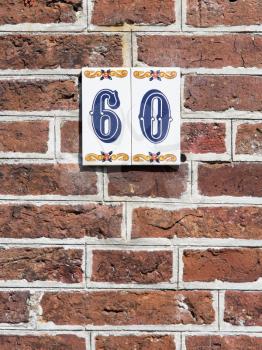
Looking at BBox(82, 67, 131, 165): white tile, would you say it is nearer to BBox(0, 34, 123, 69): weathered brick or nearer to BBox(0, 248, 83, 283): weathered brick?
BBox(0, 34, 123, 69): weathered brick

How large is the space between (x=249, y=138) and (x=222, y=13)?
0.71 ft

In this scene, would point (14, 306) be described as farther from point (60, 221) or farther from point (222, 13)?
point (222, 13)

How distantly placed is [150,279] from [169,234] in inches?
3.3

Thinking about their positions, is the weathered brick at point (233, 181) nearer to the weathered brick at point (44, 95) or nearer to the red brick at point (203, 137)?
the red brick at point (203, 137)

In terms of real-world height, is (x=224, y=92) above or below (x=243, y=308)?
above

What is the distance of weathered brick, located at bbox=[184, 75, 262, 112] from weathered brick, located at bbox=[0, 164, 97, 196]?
217 mm

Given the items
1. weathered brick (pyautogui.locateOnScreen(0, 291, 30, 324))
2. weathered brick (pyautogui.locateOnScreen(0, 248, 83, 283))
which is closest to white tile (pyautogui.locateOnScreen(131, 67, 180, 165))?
weathered brick (pyautogui.locateOnScreen(0, 248, 83, 283))

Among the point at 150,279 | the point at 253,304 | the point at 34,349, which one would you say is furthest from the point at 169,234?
the point at 34,349

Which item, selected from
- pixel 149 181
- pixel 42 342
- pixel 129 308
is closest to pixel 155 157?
pixel 149 181

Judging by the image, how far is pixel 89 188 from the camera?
926 millimetres

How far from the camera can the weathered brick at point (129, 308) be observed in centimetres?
92

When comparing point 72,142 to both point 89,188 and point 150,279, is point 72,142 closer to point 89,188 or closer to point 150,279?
point 89,188

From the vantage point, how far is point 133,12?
913 mm

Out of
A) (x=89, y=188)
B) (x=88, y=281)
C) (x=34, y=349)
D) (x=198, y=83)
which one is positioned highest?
(x=198, y=83)
